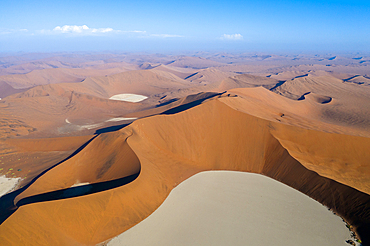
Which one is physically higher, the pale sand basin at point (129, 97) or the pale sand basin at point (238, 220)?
the pale sand basin at point (238, 220)

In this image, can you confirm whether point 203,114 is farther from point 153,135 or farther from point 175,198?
point 175,198

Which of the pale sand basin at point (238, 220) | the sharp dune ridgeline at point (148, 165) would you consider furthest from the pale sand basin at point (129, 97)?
the pale sand basin at point (238, 220)

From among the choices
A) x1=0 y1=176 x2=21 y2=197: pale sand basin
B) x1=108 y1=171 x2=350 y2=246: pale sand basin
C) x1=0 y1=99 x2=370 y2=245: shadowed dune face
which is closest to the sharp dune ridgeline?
x1=0 y1=99 x2=370 y2=245: shadowed dune face

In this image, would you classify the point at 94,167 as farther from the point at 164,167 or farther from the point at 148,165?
the point at 164,167

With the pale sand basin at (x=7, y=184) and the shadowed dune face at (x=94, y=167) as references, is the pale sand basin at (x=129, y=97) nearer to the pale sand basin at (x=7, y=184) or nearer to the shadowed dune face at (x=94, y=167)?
the shadowed dune face at (x=94, y=167)

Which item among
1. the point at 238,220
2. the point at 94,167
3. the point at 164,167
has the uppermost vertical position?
the point at 94,167

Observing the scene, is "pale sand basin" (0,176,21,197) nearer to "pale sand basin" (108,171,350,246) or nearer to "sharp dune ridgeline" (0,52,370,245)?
"sharp dune ridgeline" (0,52,370,245)

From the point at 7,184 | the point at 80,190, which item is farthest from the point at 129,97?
the point at 80,190
